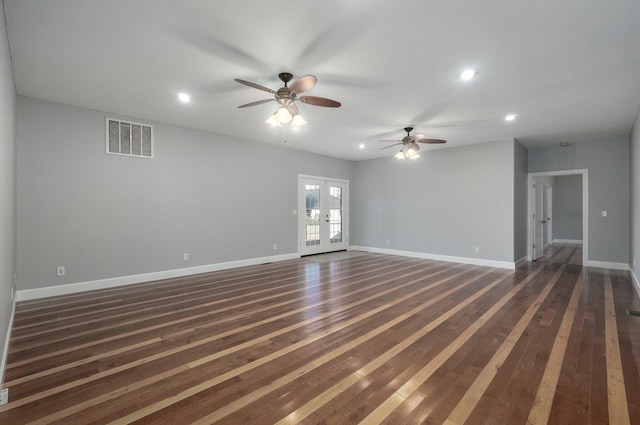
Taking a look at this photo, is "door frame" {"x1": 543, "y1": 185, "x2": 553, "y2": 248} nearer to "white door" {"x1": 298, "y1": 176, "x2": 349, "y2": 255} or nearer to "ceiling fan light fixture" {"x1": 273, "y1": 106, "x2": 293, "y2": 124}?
"white door" {"x1": 298, "y1": 176, "x2": 349, "y2": 255}

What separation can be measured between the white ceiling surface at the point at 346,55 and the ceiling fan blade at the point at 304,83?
28 centimetres

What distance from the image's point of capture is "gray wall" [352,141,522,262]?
6402 millimetres

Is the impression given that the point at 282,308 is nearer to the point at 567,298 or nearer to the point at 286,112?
the point at 286,112

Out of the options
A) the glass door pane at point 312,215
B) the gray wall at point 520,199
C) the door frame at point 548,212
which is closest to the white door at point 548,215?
the door frame at point 548,212

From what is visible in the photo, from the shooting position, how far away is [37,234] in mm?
4137

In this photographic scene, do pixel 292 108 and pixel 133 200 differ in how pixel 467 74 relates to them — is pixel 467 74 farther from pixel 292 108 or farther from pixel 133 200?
pixel 133 200

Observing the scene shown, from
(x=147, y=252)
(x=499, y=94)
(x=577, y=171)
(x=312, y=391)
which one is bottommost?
(x=312, y=391)

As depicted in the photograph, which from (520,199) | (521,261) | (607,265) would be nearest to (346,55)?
(520,199)

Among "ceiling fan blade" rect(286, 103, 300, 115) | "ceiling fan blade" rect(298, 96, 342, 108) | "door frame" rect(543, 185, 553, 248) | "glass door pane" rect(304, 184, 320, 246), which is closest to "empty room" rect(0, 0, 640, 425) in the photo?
"ceiling fan blade" rect(286, 103, 300, 115)

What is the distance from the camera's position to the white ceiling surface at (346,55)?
2305 mm

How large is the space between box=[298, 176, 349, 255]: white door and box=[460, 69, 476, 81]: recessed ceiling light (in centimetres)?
481

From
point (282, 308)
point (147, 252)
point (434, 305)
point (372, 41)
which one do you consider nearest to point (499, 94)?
point (372, 41)

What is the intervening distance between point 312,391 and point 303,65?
2.98 m

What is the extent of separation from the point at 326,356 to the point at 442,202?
5.79 meters
